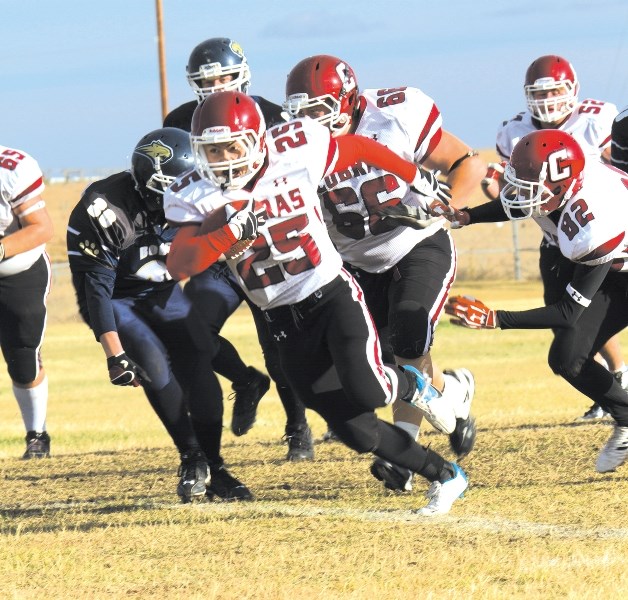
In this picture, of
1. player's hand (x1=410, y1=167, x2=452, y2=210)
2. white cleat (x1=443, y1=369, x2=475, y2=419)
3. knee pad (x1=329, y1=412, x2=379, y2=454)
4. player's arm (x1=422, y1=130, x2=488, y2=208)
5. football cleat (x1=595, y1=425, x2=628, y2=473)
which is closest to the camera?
knee pad (x1=329, y1=412, x2=379, y2=454)

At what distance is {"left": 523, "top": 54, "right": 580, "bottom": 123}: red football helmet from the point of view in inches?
313

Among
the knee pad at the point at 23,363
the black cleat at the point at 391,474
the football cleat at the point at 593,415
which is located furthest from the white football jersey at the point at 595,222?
the knee pad at the point at 23,363

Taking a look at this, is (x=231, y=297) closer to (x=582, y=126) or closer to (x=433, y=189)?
(x=433, y=189)

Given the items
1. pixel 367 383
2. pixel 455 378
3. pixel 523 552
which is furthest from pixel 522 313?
pixel 523 552

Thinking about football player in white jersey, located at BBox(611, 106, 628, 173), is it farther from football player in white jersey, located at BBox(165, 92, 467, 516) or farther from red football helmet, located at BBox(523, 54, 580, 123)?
football player in white jersey, located at BBox(165, 92, 467, 516)

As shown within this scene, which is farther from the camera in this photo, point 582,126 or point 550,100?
point 582,126

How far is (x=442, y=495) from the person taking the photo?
5.31 metres

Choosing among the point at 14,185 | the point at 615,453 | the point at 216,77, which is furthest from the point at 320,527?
the point at 14,185

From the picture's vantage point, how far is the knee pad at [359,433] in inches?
201

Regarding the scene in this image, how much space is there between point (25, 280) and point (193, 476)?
2298 mm

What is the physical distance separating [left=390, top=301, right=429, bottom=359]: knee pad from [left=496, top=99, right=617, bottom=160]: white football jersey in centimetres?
248

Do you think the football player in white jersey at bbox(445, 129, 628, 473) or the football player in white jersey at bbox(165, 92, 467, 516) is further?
the football player in white jersey at bbox(445, 129, 628, 473)

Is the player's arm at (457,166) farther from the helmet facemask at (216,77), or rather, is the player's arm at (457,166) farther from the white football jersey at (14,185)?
the white football jersey at (14,185)

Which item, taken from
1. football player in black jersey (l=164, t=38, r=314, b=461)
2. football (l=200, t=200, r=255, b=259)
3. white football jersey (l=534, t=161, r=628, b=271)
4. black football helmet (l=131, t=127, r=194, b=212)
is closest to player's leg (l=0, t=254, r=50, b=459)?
football player in black jersey (l=164, t=38, r=314, b=461)
